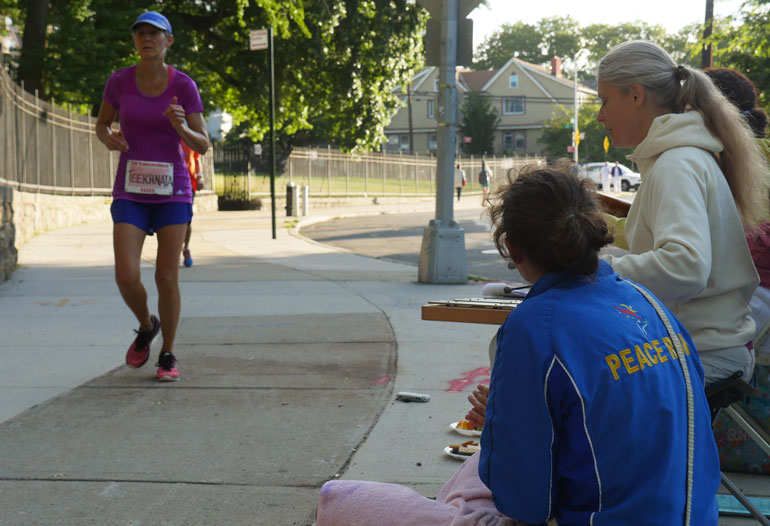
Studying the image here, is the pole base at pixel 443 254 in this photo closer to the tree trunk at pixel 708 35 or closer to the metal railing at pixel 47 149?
the metal railing at pixel 47 149

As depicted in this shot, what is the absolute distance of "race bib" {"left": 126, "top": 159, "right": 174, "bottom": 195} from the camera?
16.1 ft

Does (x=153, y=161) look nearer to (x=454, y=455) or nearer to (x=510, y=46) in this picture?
(x=454, y=455)

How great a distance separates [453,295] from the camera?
8406mm

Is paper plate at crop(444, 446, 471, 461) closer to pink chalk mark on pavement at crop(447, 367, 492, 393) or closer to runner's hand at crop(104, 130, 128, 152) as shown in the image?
pink chalk mark on pavement at crop(447, 367, 492, 393)

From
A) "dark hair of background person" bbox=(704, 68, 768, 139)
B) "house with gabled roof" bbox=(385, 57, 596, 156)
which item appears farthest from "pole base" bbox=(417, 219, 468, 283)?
"house with gabled roof" bbox=(385, 57, 596, 156)

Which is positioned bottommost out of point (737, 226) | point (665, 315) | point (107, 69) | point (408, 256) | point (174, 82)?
point (408, 256)

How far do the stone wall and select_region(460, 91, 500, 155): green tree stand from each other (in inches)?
1979

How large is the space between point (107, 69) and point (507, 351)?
64.5 ft

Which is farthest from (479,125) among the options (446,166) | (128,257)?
(128,257)

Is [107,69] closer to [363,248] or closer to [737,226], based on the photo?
[363,248]

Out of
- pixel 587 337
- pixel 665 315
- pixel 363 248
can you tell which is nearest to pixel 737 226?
pixel 665 315

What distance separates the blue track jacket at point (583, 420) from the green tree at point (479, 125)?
66720 millimetres

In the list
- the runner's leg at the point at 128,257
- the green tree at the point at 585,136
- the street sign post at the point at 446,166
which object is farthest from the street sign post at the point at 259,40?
the green tree at the point at 585,136

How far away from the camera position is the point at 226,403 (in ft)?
15.1
